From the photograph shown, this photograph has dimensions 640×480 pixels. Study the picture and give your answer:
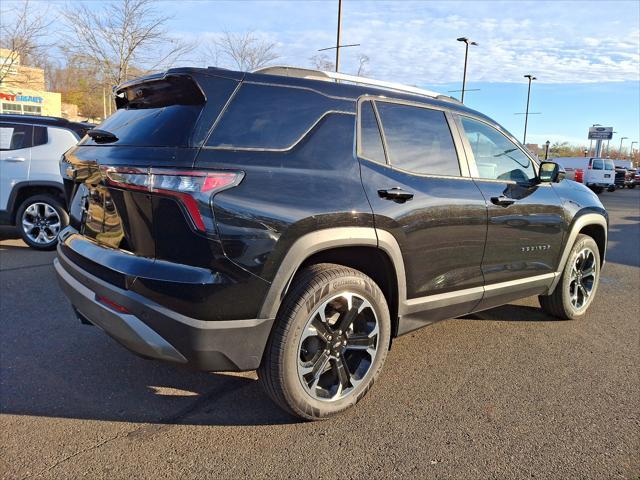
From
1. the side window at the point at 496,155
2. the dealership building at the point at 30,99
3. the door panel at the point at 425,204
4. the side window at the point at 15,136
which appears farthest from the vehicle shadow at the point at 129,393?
the dealership building at the point at 30,99

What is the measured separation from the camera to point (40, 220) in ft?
23.1

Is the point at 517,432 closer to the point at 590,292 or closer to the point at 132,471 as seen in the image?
the point at 132,471

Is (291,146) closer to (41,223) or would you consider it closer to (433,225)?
(433,225)

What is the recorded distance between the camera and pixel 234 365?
8.46 feet

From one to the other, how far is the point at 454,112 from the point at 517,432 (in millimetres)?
2244

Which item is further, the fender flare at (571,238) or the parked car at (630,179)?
the parked car at (630,179)

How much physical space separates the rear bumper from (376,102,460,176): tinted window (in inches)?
56.4

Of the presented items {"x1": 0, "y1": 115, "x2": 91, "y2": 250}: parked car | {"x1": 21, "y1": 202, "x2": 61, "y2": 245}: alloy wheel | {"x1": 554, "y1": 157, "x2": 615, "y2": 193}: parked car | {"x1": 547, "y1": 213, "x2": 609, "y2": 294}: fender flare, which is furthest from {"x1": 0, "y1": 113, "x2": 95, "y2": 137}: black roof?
{"x1": 554, "y1": 157, "x2": 615, "y2": 193}: parked car

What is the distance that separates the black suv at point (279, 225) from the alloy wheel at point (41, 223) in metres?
4.28

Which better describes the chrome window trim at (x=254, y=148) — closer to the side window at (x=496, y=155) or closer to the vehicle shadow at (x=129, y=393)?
the side window at (x=496, y=155)

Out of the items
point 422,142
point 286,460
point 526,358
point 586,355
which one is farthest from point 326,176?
point 586,355

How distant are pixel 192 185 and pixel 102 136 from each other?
3.27 feet

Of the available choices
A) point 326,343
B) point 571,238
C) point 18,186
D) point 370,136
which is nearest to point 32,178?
point 18,186

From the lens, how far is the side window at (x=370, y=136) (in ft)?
9.99
